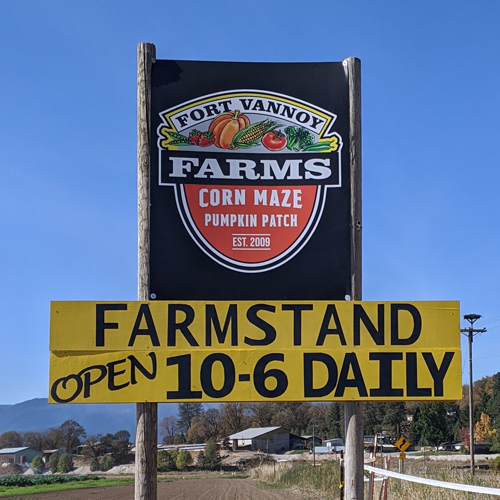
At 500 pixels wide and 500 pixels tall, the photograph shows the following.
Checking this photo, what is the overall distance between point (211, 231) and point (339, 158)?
123 centimetres

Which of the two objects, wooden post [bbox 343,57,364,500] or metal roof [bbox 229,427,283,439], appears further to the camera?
metal roof [bbox 229,427,283,439]

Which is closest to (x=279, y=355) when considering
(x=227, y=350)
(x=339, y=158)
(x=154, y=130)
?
(x=227, y=350)

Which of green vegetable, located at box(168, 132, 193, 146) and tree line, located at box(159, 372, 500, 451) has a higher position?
green vegetable, located at box(168, 132, 193, 146)

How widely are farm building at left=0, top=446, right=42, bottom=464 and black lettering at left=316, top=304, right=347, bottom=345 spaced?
120 meters

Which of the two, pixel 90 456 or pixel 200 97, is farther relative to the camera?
pixel 90 456

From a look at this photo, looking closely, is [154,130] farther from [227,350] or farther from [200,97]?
[227,350]

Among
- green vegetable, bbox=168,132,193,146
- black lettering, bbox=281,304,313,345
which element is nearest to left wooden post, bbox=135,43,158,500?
green vegetable, bbox=168,132,193,146


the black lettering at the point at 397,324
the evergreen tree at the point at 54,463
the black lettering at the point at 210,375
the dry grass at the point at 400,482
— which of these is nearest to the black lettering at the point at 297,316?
the black lettering at the point at 210,375

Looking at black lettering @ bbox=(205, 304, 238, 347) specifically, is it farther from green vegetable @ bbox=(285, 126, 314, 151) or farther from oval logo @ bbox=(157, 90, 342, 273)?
green vegetable @ bbox=(285, 126, 314, 151)

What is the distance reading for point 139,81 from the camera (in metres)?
6.62

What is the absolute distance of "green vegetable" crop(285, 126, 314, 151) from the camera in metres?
6.48

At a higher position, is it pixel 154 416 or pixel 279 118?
pixel 279 118

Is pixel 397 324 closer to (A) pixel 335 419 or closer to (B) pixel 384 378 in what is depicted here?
(B) pixel 384 378

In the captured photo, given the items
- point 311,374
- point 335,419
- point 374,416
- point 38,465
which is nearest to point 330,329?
point 311,374
